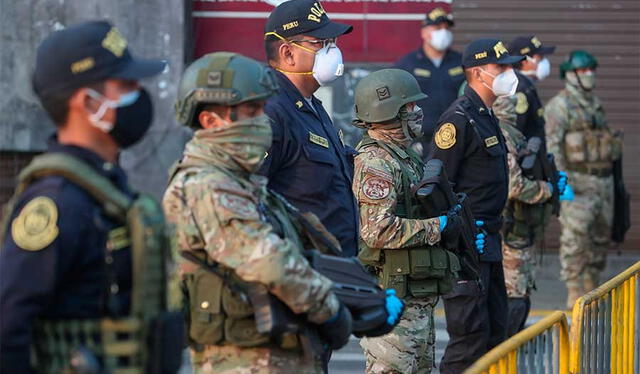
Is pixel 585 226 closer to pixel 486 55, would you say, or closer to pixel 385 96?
pixel 486 55

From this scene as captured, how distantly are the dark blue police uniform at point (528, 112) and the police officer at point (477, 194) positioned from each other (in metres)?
1.97

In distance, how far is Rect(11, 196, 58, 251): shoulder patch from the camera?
3.32 meters

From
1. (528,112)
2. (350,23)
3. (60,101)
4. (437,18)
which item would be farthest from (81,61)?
(350,23)

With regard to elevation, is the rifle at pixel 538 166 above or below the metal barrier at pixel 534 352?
above

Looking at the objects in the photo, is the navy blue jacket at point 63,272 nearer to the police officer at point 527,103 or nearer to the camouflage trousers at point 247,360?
the camouflage trousers at point 247,360

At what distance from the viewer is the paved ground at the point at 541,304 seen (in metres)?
9.16

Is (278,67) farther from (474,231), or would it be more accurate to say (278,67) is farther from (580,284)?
(580,284)

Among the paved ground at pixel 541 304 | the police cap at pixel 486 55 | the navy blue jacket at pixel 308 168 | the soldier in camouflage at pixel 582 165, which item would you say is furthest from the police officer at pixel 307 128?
the soldier in camouflage at pixel 582 165

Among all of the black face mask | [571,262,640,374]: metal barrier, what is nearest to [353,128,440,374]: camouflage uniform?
[571,262,640,374]: metal barrier

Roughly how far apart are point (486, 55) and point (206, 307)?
13.4 ft

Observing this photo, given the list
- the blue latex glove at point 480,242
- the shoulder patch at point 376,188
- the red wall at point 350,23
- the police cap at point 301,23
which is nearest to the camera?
the police cap at point 301,23

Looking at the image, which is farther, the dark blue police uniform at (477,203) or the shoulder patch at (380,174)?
the dark blue police uniform at (477,203)

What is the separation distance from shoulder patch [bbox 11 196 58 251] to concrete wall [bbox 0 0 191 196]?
30.5 feet

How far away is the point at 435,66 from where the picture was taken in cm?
1178
